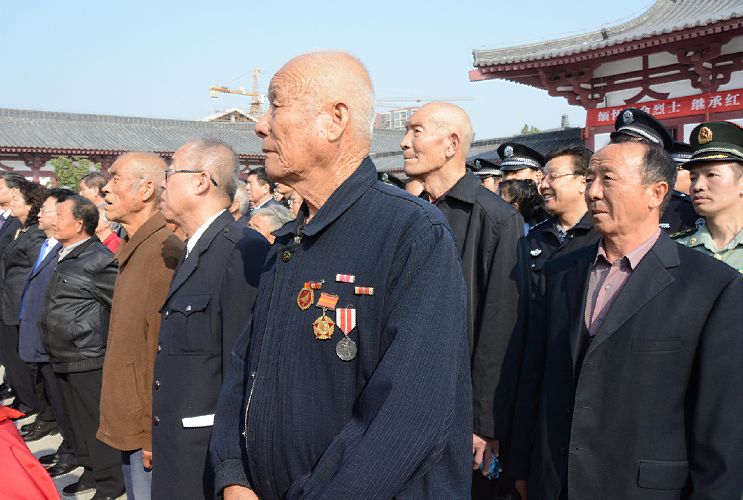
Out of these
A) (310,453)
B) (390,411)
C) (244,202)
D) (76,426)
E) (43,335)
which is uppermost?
(244,202)

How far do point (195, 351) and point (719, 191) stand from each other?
8.25 feet


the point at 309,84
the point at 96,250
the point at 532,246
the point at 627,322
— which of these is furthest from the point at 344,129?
the point at 96,250

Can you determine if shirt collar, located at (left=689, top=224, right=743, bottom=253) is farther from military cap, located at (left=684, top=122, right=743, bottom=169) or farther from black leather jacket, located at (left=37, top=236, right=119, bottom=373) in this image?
black leather jacket, located at (left=37, top=236, right=119, bottom=373)

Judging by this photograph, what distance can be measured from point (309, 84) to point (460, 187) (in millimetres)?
1385

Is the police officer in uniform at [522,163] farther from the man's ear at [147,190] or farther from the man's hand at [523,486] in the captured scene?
the man's hand at [523,486]

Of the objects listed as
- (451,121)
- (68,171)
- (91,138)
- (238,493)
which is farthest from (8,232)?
(91,138)

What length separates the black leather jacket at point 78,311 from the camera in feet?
12.8

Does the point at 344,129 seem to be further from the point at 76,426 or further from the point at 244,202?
the point at 244,202

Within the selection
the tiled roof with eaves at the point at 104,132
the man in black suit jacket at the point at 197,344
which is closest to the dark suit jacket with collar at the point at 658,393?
the man in black suit jacket at the point at 197,344

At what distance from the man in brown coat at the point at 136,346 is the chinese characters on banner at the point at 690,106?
688cm

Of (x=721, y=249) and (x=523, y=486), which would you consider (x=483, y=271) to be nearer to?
(x=523, y=486)

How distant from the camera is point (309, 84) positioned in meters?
1.42

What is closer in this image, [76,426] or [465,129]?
[465,129]

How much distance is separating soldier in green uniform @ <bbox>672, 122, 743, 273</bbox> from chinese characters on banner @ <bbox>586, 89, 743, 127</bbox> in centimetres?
531
